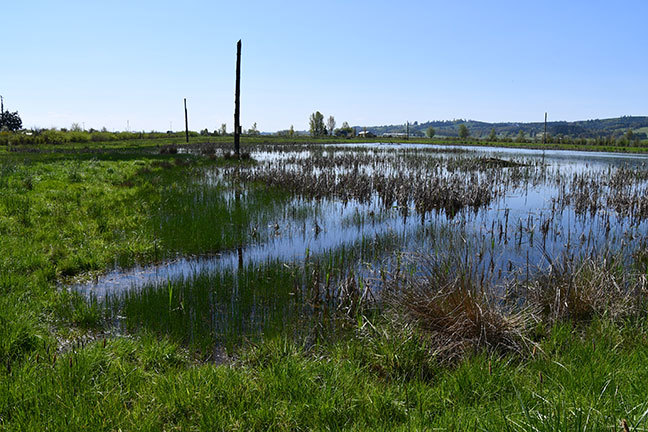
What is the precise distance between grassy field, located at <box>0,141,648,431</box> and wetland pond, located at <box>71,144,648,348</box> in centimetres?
8

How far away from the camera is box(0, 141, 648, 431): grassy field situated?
3.17 meters

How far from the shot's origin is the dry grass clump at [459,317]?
4.62 meters

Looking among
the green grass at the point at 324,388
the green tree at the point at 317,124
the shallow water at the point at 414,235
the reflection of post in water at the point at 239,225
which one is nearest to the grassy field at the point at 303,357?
the green grass at the point at 324,388

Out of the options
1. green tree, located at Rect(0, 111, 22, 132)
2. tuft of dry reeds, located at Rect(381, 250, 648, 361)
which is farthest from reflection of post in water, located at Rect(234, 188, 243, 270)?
green tree, located at Rect(0, 111, 22, 132)

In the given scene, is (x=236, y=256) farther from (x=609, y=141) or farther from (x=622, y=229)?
(x=609, y=141)

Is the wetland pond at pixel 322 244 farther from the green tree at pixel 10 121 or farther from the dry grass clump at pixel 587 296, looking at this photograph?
the green tree at pixel 10 121

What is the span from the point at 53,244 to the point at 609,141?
85764 millimetres

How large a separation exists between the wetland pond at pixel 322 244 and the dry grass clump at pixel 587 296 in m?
0.44

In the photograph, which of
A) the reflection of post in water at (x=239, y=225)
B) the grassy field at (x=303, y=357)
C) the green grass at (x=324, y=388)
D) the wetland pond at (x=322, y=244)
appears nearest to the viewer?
the green grass at (x=324, y=388)

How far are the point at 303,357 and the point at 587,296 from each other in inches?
168

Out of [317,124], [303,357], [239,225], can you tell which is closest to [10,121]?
[317,124]

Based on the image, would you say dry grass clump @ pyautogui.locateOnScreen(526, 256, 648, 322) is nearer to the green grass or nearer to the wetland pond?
the wetland pond

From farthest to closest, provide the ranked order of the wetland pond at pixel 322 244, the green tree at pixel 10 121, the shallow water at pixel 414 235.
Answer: the green tree at pixel 10 121
the shallow water at pixel 414 235
the wetland pond at pixel 322 244

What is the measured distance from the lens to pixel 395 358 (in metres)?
4.26
